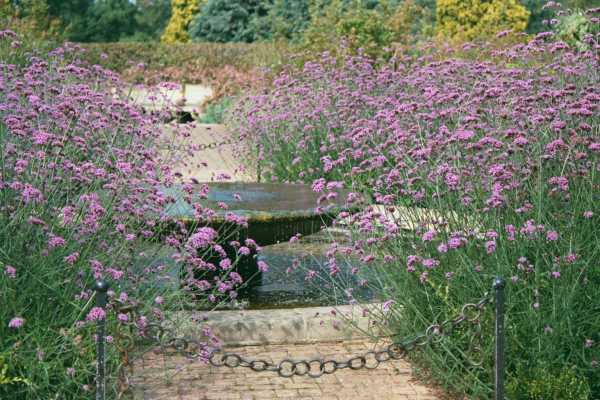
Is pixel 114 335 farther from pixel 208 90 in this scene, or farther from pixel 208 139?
pixel 208 90

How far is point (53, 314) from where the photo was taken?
4805mm

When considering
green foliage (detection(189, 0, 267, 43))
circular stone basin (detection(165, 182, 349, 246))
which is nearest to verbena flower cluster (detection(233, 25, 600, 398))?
circular stone basin (detection(165, 182, 349, 246))

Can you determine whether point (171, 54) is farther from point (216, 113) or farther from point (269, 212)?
point (269, 212)

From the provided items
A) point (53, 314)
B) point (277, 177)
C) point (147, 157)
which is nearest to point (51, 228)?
point (53, 314)

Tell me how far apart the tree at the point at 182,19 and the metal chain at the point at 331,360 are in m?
37.9

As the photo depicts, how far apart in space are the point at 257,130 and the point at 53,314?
798cm

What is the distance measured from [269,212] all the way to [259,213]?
0.31ft

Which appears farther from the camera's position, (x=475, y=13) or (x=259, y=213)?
(x=475, y=13)

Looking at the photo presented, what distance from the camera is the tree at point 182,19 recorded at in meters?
42.5

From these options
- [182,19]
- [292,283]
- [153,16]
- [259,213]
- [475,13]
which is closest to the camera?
[259,213]

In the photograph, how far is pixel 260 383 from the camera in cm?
550

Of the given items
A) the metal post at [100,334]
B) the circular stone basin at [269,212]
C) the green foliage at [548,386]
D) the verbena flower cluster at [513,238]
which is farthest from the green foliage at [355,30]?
the metal post at [100,334]

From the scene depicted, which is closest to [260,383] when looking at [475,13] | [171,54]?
[171,54]

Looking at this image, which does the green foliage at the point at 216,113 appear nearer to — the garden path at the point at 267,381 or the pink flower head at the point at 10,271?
the garden path at the point at 267,381
